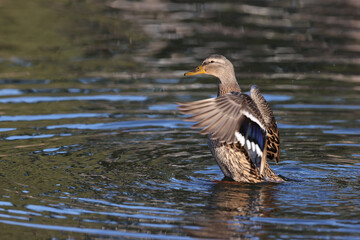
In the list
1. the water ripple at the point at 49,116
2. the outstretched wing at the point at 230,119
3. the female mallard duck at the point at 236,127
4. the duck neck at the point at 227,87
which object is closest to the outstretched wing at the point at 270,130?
the female mallard duck at the point at 236,127

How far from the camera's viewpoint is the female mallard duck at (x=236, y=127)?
26.7 ft

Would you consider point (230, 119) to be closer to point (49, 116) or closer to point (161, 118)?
point (161, 118)

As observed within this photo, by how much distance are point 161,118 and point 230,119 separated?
3.78 metres

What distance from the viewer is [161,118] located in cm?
1188

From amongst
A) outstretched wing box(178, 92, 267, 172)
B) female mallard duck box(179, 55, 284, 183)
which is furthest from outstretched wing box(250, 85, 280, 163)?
outstretched wing box(178, 92, 267, 172)

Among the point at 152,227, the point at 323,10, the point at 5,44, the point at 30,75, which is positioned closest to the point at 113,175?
the point at 152,227

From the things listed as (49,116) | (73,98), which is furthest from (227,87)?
(73,98)

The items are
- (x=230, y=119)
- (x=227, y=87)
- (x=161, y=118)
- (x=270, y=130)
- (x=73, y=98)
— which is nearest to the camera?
(x=230, y=119)

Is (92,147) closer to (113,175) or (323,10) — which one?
(113,175)

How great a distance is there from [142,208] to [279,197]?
1.66 meters

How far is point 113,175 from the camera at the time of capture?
8.84 metres

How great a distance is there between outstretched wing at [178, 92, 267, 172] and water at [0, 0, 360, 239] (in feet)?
2.19

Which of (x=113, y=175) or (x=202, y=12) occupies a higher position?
(x=202, y=12)

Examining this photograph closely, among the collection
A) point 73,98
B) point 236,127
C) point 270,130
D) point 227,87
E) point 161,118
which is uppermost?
point 227,87
